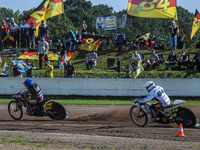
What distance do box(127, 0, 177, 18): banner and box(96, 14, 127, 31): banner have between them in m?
2.77

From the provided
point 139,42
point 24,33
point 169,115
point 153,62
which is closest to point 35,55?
point 24,33

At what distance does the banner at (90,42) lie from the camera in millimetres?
25578

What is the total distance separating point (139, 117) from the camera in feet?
35.9

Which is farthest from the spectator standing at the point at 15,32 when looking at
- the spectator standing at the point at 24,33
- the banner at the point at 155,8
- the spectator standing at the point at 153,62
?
the spectator standing at the point at 153,62

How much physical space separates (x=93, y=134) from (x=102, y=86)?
30.4 ft

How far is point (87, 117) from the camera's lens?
42.9 feet

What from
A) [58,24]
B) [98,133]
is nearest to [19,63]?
[98,133]

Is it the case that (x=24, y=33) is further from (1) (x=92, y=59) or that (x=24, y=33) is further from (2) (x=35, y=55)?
(1) (x=92, y=59)

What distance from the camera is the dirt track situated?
7699 millimetres

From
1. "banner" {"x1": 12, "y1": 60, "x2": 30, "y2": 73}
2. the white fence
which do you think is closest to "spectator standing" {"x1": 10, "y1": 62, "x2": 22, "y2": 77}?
"banner" {"x1": 12, "y1": 60, "x2": 30, "y2": 73}

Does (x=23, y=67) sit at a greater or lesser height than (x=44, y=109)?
greater

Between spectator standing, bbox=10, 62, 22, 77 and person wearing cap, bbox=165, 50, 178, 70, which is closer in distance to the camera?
spectator standing, bbox=10, 62, 22, 77

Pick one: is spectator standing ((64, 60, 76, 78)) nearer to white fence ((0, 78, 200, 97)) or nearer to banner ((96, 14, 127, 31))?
white fence ((0, 78, 200, 97))

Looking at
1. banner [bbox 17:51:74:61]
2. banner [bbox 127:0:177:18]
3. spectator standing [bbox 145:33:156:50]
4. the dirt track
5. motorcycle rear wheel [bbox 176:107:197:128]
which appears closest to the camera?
the dirt track
